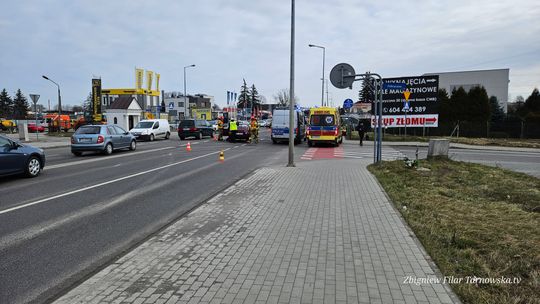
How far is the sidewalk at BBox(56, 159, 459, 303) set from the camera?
12.1 feet

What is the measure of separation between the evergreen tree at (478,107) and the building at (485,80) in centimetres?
3028

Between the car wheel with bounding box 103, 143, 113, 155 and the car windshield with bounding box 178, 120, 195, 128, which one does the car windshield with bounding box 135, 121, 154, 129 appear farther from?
the car wheel with bounding box 103, 143, 113, 155

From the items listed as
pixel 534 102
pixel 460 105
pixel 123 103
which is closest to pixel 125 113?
pixel 123 103

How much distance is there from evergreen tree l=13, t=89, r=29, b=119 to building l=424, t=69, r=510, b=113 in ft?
351

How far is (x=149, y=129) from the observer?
33.2 m

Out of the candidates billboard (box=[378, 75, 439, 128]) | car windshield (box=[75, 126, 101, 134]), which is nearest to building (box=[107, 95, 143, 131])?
car windshield (box=[75, 126, 101, 134])

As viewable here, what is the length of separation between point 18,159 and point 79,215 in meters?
5.55

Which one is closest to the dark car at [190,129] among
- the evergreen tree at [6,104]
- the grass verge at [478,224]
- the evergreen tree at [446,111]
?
the grass verge at [478,224]

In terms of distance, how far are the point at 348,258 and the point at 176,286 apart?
205 centimetres

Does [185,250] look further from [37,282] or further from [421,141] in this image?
[421,141]

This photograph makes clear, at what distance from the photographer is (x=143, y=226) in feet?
20.6

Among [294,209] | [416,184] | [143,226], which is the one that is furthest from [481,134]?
[143,226]

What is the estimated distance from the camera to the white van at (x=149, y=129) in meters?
32.5

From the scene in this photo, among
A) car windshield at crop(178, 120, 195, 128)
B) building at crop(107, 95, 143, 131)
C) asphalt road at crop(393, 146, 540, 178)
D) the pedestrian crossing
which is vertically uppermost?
building at crop(107, 95, 143, 131)
